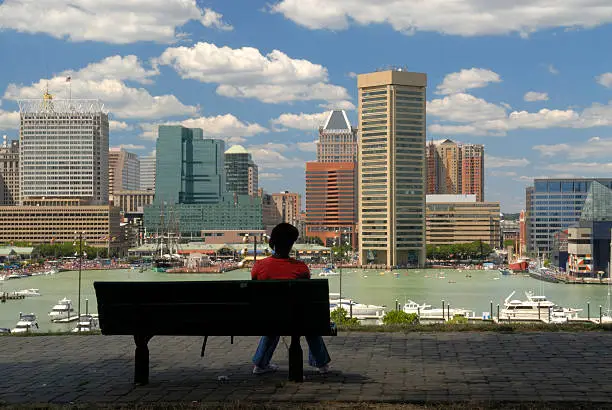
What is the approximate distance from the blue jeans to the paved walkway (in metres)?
0.12

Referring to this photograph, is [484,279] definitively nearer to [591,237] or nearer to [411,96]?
[591,237]

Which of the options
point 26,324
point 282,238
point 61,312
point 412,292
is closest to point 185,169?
point 412,292

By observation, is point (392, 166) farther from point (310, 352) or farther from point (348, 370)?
point (310, 352)

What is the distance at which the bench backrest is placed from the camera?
6.39 metres

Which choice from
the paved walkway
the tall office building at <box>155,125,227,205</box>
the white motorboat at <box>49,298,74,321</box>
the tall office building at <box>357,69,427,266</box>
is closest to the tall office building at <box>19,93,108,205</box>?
the tall office building at <box>155,125,227,205</box>

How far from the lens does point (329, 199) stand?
179000 mm

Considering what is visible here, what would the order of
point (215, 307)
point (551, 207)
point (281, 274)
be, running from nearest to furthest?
point (215, 307) → point (281, 274) → point (551, 207)

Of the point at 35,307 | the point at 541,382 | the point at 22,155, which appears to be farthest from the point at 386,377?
the point at 22,155

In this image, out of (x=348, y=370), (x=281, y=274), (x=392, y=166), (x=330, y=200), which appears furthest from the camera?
(x=330, y=200)

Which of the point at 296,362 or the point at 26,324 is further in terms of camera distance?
the point at 26,324

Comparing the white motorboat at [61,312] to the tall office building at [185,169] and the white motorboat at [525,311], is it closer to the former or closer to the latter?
the white motorboat at [525,311]

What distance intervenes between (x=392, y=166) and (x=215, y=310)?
120186 millimetres

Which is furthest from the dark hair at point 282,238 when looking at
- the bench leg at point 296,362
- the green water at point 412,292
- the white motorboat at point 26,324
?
the green water at point 412,292

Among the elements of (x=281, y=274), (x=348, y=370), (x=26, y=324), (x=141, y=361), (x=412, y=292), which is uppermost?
(x=281, y=274)
